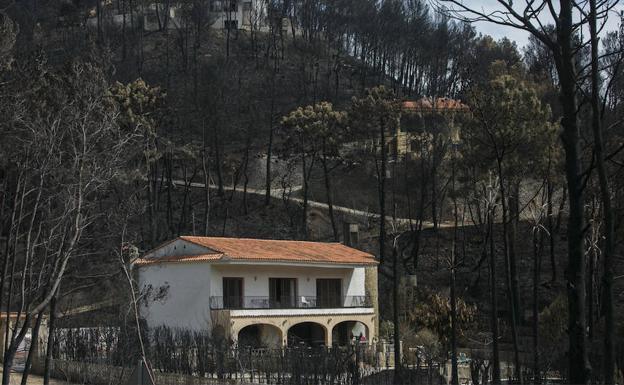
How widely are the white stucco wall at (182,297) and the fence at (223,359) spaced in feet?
15.7

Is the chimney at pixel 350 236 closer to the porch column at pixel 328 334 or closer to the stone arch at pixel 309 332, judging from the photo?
the stone arch at pixel 309 332

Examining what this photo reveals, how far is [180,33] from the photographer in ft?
302

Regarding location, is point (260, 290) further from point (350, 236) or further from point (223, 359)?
point (223, 359)

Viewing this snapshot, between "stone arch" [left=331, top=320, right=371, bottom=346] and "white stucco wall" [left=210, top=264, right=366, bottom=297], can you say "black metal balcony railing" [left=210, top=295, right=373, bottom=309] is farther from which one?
"stone arch" [left=331, top=320, right=371, bottom=346]

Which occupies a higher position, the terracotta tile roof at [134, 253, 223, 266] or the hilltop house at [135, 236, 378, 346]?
the terracotta tile roof at [134, 253, 223, 266]

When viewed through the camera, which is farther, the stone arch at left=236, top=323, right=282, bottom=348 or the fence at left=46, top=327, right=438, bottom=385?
the stone arch at left=236, top=323, right=282, bottom=348

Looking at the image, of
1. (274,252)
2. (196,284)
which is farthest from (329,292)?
(196,284)

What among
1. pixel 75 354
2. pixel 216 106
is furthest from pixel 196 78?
pixel 75 354

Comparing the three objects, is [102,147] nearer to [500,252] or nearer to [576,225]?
[576,225]

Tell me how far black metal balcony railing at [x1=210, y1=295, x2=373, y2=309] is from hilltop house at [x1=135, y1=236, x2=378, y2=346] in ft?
0.16

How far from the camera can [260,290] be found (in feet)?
138

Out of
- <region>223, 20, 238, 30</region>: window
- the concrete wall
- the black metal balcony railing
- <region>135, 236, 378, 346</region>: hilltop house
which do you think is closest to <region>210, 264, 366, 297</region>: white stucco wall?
<region>135, 236, 378, 346</region>: hilltop house

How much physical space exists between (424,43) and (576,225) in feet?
269

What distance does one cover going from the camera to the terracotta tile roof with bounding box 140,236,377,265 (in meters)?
40.8
